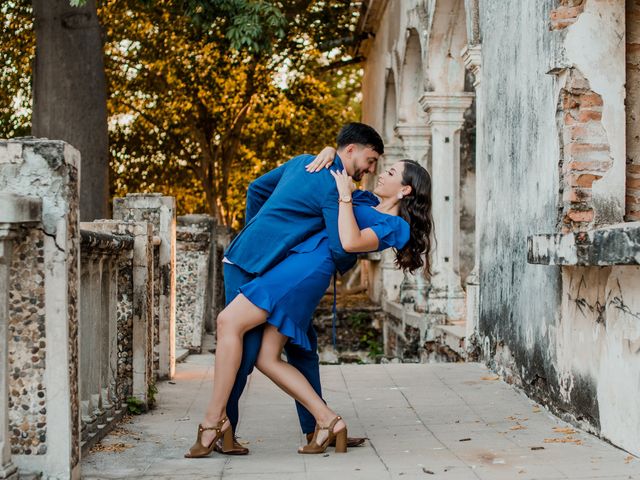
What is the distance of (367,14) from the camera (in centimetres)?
2078

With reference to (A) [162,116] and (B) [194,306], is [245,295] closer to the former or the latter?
(B) [194,306]

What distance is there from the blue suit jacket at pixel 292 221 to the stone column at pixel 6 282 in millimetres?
1460

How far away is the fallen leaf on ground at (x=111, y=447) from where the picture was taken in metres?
5.55

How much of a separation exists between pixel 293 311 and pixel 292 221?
1.53 feet

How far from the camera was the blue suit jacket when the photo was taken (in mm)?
5352

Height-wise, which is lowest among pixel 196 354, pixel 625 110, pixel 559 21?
pixel 196 354

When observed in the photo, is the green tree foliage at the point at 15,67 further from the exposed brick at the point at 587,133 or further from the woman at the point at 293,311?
the woman at the point at 293,311

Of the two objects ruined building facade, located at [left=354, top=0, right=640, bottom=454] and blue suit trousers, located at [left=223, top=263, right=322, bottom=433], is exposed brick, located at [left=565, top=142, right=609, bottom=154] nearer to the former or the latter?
ruined building facade, located at [left=354, top=0, right=640, bottom=454]

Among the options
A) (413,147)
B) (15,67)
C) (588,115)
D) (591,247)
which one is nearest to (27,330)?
(591,247)

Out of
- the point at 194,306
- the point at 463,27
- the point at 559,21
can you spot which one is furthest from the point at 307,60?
the point at 559,21

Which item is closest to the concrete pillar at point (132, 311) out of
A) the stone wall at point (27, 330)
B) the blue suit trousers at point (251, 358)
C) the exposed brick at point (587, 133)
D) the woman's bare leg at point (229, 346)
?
the blue suit trousers at point (251, 358)

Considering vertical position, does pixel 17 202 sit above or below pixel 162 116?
below

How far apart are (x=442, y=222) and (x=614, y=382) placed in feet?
25.6

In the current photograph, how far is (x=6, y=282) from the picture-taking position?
4148 millimetres
